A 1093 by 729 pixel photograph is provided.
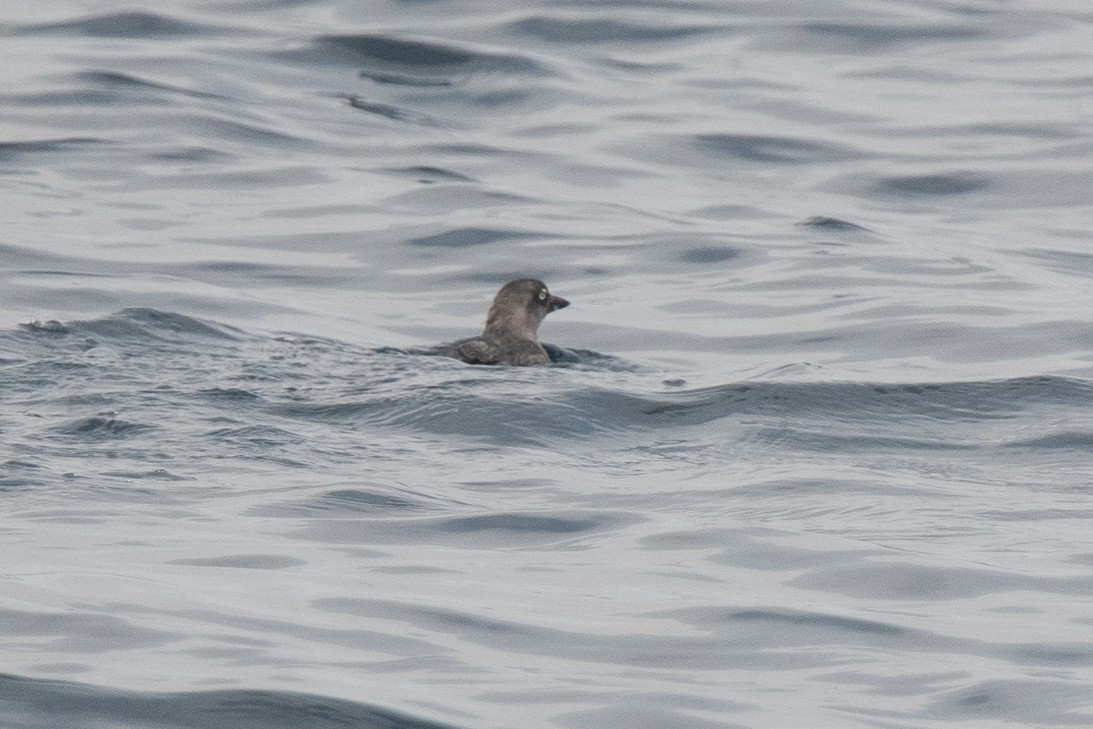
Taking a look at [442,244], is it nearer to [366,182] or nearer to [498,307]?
[366,182]

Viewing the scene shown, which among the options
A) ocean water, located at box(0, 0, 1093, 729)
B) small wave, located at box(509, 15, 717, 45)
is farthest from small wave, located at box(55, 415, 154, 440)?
small wave, located at box(509, 15, 717, 45)

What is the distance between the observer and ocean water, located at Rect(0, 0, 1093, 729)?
247 inches

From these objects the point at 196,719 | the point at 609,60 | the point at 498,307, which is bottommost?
the point at 196,719

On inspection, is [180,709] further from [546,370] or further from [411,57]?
[411,57]

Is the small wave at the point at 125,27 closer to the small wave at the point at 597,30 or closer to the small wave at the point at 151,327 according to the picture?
the small wave at the point at 597,30

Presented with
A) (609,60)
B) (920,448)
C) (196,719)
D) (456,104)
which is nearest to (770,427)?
(920,448)

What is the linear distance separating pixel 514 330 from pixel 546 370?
0.67 m

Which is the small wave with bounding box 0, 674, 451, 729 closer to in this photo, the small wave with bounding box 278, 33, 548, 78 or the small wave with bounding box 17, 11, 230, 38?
the small wave with bounding box 278, 33, 548, 78

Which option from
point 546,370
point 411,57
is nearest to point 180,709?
point 546,370

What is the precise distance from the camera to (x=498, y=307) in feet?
40.3

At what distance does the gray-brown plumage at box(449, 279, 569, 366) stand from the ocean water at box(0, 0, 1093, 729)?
0.86 feet

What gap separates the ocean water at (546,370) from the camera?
6.27 metres

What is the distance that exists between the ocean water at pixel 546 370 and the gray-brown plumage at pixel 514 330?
264mm

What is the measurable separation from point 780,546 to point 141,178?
10313 millimetres
